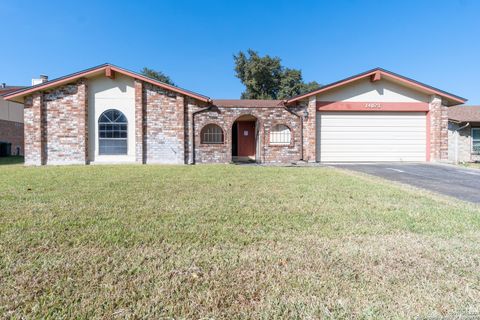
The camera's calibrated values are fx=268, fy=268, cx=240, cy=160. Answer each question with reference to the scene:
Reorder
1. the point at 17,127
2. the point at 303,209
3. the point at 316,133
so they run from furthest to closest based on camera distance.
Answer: the point at 17,127, the point at 316,133, the point at 303,209

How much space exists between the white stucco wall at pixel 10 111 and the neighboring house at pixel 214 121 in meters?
12.5

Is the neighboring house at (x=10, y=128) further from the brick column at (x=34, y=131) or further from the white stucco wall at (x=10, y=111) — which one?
the brick column at (x=34, y=131)

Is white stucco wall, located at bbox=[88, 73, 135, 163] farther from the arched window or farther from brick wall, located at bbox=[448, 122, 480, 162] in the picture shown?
brick wall, located at bbox=[448, 122, 480, 162]

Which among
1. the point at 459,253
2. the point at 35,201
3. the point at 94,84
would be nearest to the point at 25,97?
the point at 94,84

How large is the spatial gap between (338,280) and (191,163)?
12396mm

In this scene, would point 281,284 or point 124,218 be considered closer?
point 281,284

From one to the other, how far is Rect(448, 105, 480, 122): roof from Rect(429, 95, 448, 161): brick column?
350 cm

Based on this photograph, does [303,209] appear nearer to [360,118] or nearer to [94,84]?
[360,118]

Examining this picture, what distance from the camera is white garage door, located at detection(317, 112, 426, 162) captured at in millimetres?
15055

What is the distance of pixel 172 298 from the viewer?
2186 mm

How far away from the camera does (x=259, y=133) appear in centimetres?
1507

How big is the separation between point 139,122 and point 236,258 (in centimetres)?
1244

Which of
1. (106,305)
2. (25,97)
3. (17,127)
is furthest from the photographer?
(17,127)

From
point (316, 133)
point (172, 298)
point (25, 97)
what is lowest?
point (172, 298)
